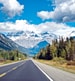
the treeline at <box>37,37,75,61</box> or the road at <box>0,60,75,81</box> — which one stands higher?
the treeline at <box>37,37,75,61</box>

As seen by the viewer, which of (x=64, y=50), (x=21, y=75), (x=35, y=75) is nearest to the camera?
(x=21, y=75)

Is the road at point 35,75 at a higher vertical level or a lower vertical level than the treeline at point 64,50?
lower

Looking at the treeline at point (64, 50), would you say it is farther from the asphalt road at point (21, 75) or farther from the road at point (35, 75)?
the asphalt road at point (21, 75)

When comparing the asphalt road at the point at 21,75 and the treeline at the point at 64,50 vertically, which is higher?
the treeline at the point at 64,50

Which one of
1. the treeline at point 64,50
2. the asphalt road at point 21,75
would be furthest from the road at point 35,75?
the treeline at point 64,50

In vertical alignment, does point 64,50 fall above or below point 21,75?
above

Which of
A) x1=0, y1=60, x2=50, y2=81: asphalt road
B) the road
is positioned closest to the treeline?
the road

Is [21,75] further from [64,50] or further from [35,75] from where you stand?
[64,50]

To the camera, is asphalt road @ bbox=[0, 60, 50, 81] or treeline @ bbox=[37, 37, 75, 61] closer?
asphalt road @ bbox=[0, 60, 50, 81]

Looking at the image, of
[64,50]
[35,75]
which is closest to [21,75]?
[35,75]

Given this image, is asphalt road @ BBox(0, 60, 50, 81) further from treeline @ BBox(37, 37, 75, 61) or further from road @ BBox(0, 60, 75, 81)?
treeline @ BBox(37, 37, 75, 61)

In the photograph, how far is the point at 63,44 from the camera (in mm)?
153500

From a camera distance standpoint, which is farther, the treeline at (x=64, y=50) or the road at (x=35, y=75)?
the treeline at (x=64, y=50)

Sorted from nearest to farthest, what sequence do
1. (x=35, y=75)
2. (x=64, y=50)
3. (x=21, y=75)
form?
1. (x=21, y=75)
2. (x=35, y=75)
3. (x=64, y=50)
